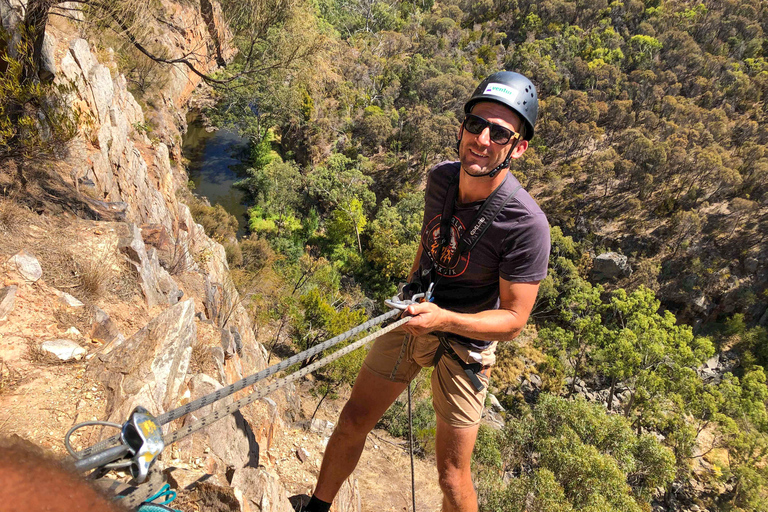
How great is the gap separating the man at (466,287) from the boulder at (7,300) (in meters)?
2.76

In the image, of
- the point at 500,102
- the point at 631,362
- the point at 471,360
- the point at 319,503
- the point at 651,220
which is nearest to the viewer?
the point at 500,102

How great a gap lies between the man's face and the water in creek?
29080 millimetres

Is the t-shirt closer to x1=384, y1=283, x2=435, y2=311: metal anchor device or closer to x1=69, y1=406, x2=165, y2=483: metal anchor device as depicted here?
x1=384, y1=283, x2=435, y2=311: metal anchor device

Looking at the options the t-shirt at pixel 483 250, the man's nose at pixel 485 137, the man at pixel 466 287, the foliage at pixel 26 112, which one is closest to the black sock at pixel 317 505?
the man at pixel 466 287

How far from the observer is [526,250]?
7.88 feet

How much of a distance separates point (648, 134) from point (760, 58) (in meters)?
19.9

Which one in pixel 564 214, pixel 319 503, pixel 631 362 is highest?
pixel 319 503

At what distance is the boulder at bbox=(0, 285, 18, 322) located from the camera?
3.47 m

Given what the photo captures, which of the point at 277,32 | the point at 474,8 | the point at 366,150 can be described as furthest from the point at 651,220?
the point at 474,8

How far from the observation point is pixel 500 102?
7.86ft

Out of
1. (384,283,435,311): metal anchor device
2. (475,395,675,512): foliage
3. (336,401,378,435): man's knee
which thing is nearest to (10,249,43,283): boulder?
(336,401,378,435): man's knee

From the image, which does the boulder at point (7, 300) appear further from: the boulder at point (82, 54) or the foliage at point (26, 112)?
the boulder at point (82, 54)

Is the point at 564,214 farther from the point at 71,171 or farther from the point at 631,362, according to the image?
the point at 71,171

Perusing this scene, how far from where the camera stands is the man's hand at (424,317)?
7.32ft
